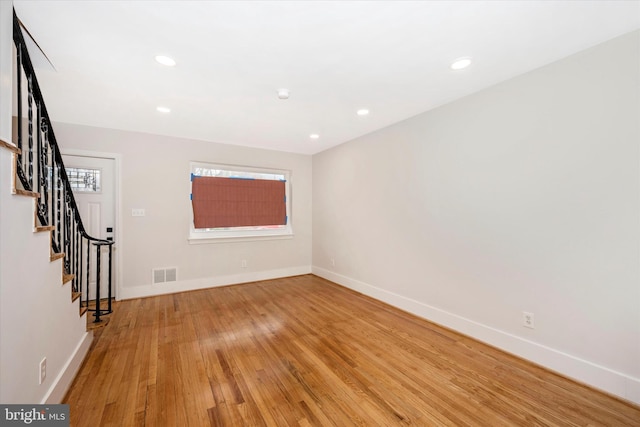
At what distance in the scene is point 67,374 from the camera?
6.16 ft

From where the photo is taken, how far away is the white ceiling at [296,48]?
5.18 ft

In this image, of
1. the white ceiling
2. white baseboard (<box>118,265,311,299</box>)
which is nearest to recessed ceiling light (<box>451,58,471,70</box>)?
the white ceiling

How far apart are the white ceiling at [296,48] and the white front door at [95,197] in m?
0.79

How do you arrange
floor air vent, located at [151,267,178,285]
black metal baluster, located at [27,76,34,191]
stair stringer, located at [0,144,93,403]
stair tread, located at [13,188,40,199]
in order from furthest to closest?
1. floor air vent, located at [151,267,178,285]
2. black metal baluster, located at [27,76,34,191]
3. stair tread, located at [13,188,40,199]
4. stair stringer, located at [0,144,93,403]

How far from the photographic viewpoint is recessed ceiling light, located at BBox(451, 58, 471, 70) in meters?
2.09

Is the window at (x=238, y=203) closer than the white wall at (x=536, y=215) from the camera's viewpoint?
No

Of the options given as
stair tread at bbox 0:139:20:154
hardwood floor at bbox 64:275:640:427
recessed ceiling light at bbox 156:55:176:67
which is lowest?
hardwood floor at bbox 64:275:640:427

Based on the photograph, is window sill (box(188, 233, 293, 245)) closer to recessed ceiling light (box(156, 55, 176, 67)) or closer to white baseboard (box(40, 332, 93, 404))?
white baseboard (box(40, 332, 93, 404))

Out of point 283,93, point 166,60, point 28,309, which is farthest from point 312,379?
point 166,60

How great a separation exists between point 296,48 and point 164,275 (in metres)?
3.83

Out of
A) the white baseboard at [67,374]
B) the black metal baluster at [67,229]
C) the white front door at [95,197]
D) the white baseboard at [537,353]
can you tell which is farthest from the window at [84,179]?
the white baseboard at [537,353]

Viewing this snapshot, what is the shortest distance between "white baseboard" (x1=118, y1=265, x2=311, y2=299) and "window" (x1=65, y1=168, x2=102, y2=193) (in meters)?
1.49

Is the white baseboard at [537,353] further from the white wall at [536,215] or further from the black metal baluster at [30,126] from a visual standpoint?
the black metal baluster at [30,126]

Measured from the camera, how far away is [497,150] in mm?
2490
